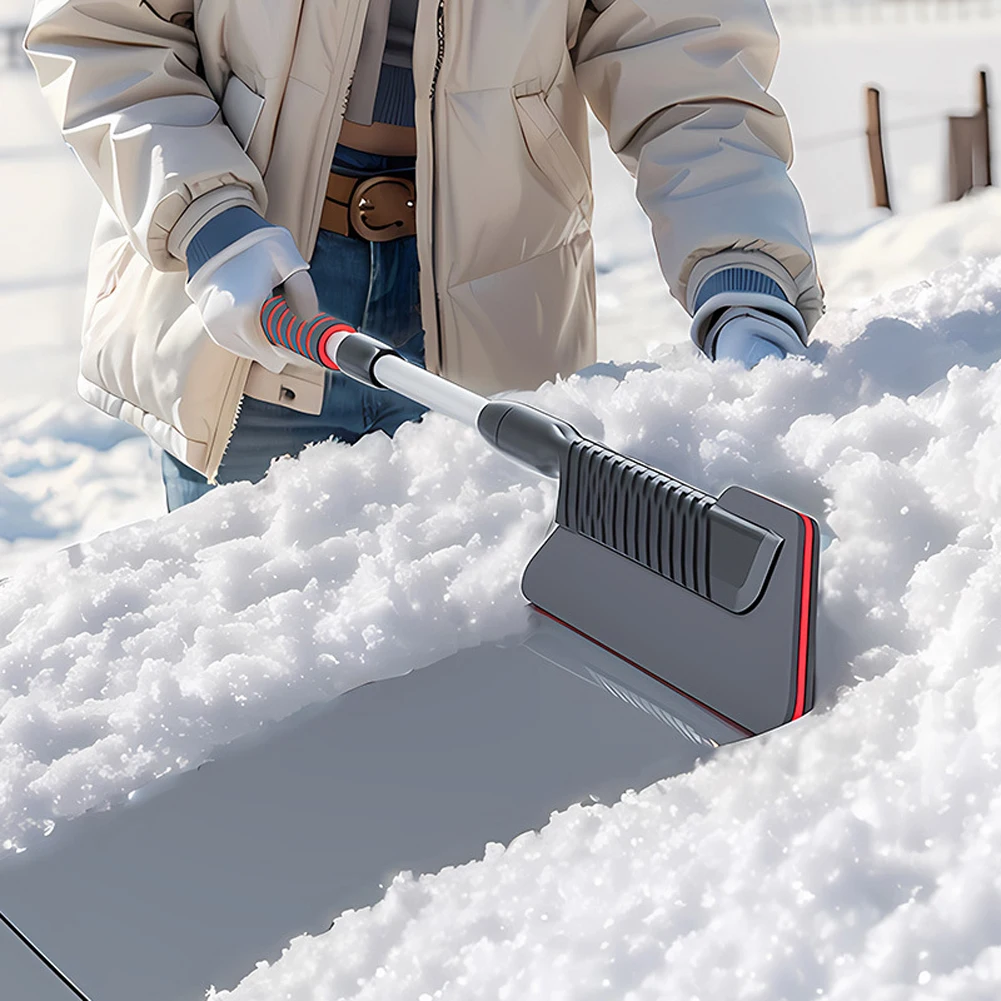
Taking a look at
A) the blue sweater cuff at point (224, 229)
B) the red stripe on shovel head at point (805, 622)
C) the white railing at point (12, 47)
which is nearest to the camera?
the red stripe on shovel head at point (805, 622)

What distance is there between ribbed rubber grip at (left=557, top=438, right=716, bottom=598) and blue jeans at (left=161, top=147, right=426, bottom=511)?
0.56 m

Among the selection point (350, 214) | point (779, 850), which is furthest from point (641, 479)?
point (350, 214)

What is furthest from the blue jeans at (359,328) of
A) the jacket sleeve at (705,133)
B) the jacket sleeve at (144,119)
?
the jacket sleeve at (705,133)

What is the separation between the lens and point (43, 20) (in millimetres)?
1235

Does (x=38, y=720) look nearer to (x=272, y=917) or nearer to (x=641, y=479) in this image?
(x=272, y=917)

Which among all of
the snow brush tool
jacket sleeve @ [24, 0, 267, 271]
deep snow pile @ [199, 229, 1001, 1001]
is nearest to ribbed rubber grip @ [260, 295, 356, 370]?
jacket sleeve @ [24, 0, 267, 271]

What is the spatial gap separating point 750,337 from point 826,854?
2.07ft

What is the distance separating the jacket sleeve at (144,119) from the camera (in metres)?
1.19

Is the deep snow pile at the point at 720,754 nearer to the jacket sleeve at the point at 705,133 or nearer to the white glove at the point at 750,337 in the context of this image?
the white glove at the point at 750,337

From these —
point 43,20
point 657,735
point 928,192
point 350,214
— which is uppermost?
point 43,20

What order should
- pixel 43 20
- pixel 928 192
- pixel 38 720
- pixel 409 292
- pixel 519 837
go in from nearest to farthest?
pixel 519 837, pixel 38 720, pixel 43 20, pixel 409 292, pixel 928 192

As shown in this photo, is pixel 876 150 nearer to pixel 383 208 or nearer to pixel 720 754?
pixel 383 208

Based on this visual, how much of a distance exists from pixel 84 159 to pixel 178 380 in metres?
0.26

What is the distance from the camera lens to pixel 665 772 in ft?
2.10
